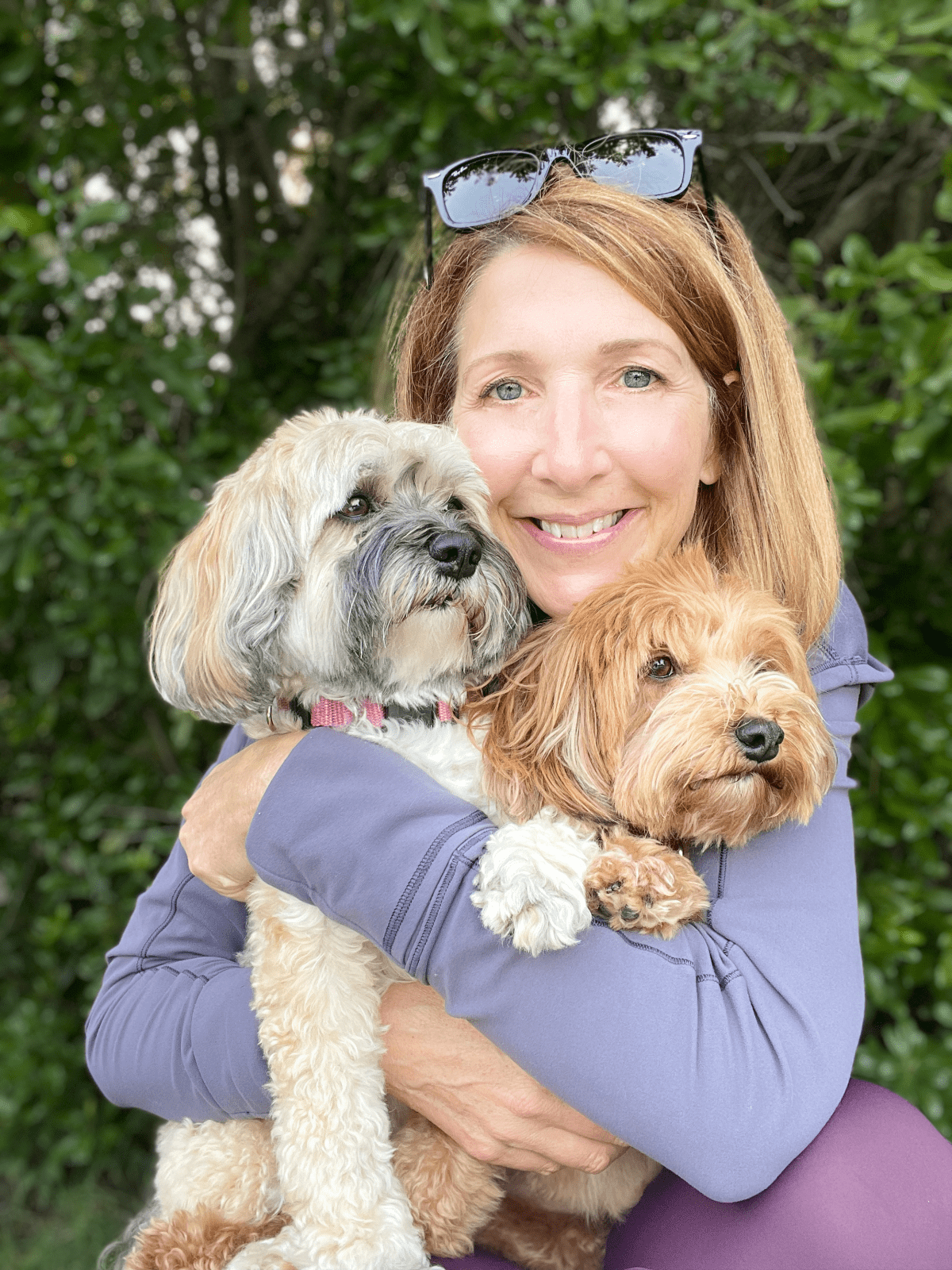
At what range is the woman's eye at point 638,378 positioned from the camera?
1.91 metres

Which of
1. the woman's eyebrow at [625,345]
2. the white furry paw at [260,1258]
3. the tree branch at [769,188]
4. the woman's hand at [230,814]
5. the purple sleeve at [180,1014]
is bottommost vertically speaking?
the white furry paw at [260,1258]

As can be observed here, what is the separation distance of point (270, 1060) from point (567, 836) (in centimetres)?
58

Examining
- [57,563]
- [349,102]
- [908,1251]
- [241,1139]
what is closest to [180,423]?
[57,563]

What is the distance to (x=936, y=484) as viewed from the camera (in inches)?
136

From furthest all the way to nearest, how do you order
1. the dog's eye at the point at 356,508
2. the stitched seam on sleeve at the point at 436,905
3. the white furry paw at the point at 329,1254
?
the dog's eye at the point at 356,508 < the white furry paw at the point at 329,1254 < the stitched seam on sleeve at the point at 436,905

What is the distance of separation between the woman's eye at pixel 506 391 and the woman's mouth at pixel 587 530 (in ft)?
0.71

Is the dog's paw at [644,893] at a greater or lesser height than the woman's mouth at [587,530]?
lesser

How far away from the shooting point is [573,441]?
184cm

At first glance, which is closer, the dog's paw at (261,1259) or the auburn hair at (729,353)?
the dog's paw at (261,1259)

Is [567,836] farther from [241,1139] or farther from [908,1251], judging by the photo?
[241,1139]

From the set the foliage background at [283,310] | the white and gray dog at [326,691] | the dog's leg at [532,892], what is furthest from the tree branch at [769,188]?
the dog's leg at [532,892]

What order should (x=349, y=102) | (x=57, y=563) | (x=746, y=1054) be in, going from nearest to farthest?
(x=746, y=1054)
(x=57, y=563)
(x=349, y=102)

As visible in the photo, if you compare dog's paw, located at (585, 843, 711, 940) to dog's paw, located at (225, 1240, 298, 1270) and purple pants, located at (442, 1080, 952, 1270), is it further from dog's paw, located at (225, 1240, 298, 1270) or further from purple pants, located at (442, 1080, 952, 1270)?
dog's paw, located at (225, 1240, 298, 1270)

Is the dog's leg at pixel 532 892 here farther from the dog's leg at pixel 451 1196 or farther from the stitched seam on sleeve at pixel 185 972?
the stitched seam on sleeve at pixel 185 972
